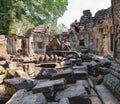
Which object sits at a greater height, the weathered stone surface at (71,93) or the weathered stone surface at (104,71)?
the weathered stone surface at (104,71)

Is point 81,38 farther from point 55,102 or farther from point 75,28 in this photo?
point 55,102

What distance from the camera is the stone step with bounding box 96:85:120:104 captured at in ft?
13.7

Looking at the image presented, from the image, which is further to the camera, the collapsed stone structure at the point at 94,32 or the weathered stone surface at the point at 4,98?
the collapsed stone structure at the point at 94,32

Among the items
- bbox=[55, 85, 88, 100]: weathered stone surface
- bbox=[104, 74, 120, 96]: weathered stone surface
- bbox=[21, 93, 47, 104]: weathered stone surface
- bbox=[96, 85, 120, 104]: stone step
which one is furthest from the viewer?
bbox=[104, 74, 120, 96]: weathered stone surface

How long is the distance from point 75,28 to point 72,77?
2450 centimetres

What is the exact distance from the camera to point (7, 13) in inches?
930

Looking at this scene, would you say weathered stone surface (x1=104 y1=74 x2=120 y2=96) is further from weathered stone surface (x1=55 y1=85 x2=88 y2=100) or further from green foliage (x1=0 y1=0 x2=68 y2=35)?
green foliage (x1=0 y1=0 x2=68 y2=35)

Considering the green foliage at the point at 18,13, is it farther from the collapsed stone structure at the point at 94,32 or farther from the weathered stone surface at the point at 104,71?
the weathered stone surface at the point at 104,71

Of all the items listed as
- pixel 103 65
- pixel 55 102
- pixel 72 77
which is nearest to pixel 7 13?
pixel 103 65

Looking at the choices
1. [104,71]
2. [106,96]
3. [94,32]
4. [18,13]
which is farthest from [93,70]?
[18,13]

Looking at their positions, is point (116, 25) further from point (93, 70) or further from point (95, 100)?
point (95, 100)

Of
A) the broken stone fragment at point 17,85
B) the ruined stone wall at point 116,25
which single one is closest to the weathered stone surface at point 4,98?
the broken stone fragment at point 17,85

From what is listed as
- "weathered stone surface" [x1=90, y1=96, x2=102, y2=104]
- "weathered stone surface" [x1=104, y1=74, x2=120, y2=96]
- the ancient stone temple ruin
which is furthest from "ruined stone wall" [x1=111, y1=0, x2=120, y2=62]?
"weathered stone surface" [x1=90, y1=96, x2=102, y2=104]

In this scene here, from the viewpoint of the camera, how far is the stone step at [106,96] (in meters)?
4.17
